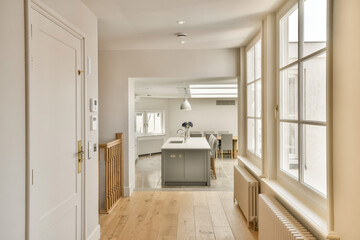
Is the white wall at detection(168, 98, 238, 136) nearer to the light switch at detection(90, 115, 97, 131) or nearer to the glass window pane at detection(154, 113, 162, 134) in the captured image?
the glass window pane at detection(154, 113, 162, 134)

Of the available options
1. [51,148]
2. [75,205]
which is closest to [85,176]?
[75,205]

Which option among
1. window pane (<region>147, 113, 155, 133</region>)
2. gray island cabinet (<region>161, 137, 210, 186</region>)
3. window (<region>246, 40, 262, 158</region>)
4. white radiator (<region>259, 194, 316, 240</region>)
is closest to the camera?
white radiator (<region>259, 194, 316, 240</region>)

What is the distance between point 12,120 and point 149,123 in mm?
10029

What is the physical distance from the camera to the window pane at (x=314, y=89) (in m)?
2.09

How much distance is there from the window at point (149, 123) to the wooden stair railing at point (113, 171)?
6.33 metres

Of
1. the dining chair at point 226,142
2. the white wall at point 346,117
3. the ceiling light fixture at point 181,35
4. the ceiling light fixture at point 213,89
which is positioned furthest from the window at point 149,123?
the white wall at point 346,117

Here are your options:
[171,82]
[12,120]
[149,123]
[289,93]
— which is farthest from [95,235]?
[149,123]

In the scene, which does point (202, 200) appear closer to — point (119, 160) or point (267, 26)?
point (119, 160)

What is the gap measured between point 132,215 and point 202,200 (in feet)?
4.10

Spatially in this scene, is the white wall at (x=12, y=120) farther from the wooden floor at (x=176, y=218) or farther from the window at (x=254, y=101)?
the window at (x=254, y=101)

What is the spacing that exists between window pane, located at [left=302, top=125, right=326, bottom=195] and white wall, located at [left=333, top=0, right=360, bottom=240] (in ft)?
1.19

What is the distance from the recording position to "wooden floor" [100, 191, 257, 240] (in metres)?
3.37

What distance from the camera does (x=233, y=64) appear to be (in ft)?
16.4

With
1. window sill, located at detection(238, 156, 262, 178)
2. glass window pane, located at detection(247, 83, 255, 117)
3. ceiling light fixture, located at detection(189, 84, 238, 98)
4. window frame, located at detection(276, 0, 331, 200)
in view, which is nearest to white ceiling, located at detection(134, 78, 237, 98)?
ceiling light fixture, located at detection(189, 84, 238, 98)
